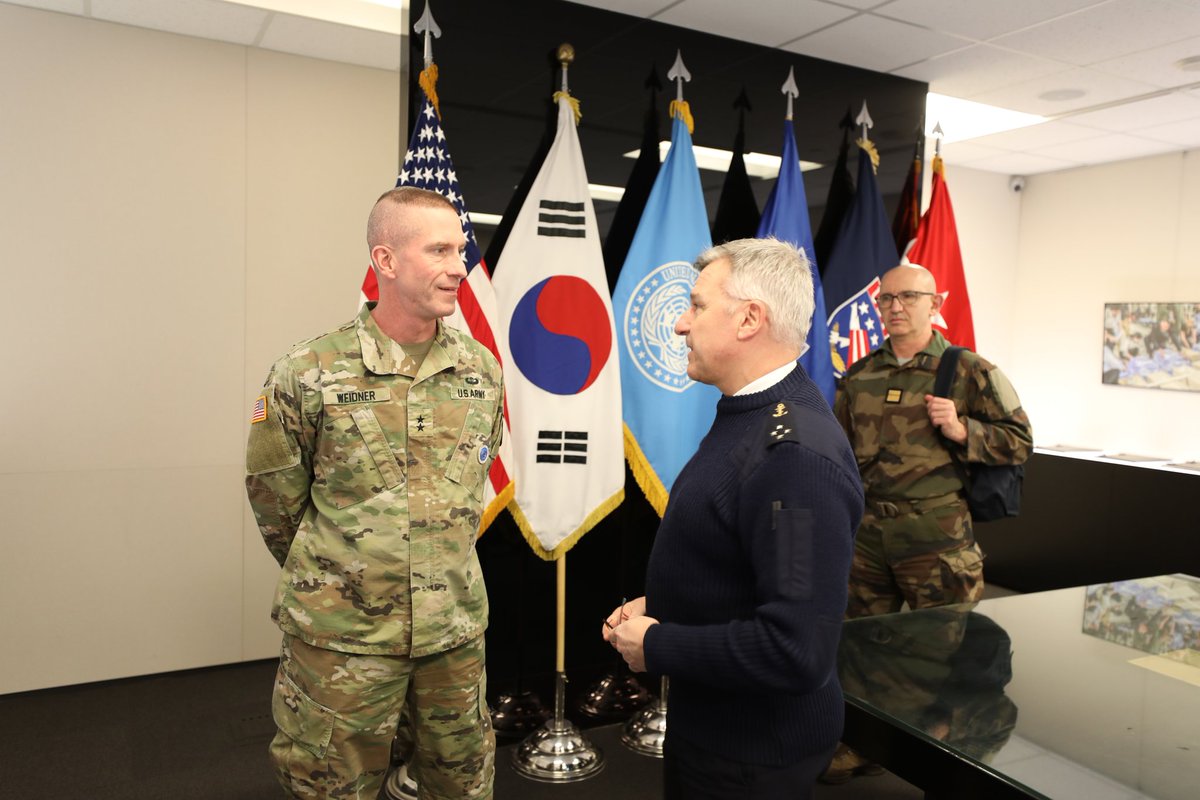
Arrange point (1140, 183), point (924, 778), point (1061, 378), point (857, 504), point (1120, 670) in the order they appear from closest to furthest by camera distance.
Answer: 1. point (857, 504)
2. point (924, 778)
3. point (1120, 670)
4. point (1140, 183)
5. point (1061, 378)

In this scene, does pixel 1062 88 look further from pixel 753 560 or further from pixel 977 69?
pixel 753 560

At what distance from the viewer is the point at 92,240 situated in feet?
11.6

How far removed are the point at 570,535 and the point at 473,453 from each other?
1045 millimetres

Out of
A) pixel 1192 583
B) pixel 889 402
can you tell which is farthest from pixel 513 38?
pixel 1192 583

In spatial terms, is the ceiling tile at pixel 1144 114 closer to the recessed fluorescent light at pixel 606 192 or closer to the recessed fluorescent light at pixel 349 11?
the recessed fluorescent light at pixel 606 192

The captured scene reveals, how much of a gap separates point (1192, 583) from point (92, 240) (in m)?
4.07

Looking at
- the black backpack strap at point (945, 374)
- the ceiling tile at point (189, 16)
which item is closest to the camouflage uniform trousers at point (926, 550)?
the black backpack strap at point (945, 374)

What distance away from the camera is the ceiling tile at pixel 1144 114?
14.2 feet

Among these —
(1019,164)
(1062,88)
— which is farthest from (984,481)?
(1019,164)

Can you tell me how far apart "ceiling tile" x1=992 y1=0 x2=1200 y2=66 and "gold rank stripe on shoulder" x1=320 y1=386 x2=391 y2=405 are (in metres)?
2.83

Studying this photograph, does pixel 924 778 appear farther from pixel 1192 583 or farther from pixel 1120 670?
pixel 1192 583

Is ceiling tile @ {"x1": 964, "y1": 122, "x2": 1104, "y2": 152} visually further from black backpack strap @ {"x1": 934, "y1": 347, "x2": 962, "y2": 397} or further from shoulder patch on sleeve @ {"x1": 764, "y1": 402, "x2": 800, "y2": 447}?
shoulder patch on sleeve @ {"x1": 764, "y1": 402, "x2": 800, "y2": 447}

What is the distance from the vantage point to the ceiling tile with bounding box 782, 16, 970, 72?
3328 mm

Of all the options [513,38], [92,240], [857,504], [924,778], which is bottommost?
[924,778]
